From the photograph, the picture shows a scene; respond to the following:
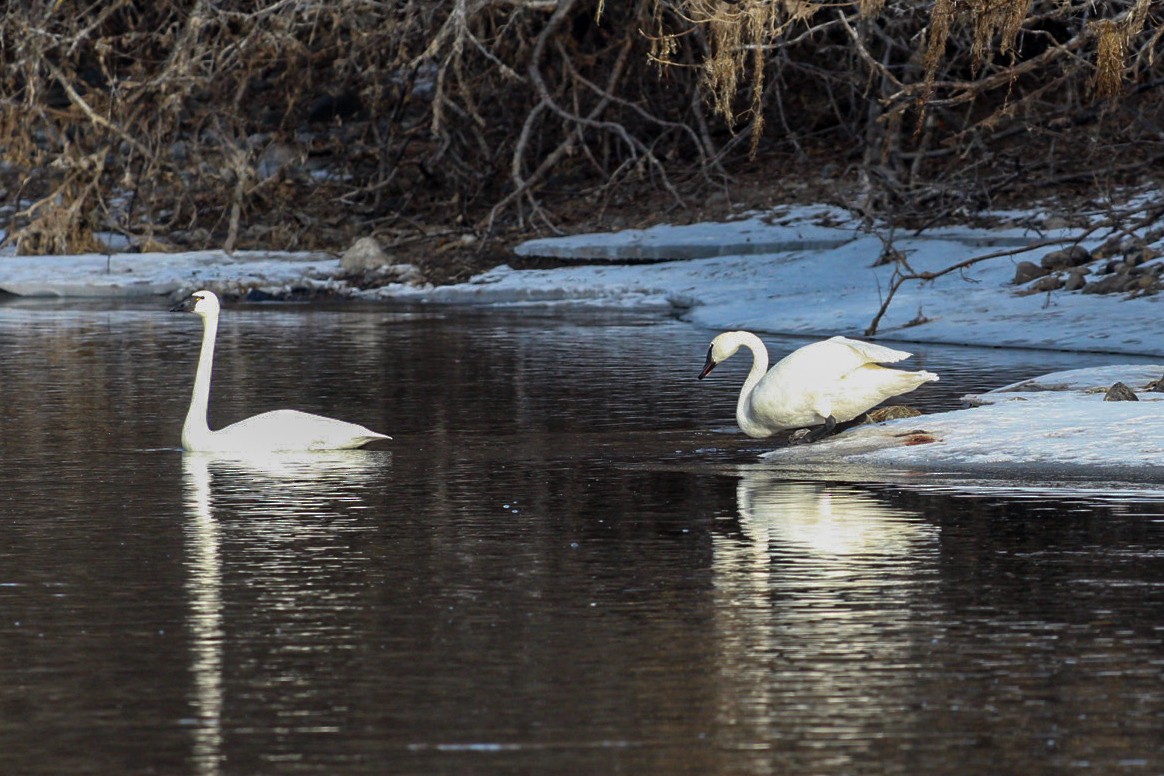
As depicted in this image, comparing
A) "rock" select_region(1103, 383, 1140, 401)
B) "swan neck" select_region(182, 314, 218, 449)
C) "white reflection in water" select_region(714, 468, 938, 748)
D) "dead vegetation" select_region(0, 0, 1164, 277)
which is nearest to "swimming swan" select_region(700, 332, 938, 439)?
"rock" select_region(1103, 383, 1140, 401)

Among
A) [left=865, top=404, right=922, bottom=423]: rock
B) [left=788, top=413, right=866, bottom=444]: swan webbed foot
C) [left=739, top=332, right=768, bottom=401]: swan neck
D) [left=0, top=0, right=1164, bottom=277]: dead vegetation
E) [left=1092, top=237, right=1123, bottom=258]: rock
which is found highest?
[left=0, top=0, right=1164, bottom=277]: dead vegetation

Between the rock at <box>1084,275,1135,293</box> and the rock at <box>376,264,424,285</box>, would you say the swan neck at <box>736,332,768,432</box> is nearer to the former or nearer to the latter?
the rock at <box>1084,275,1135,293</box>

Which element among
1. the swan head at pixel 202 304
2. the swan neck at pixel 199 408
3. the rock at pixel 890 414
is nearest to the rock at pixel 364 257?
the swan head at pixel 202 304

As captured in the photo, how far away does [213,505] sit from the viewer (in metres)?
8.64

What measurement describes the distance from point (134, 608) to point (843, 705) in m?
2.36

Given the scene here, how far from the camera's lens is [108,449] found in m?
10.6

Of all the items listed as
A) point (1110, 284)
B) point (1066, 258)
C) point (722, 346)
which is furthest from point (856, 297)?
point (722, 346)

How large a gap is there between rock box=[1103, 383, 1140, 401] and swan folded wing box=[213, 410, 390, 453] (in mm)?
3635

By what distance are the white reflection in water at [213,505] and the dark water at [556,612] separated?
2 centimetres

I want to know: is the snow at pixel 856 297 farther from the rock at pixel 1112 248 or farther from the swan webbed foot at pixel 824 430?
→ the rock at pixel 1112 248

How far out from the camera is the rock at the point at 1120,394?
10391 mm

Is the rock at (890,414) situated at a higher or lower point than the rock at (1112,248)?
lower

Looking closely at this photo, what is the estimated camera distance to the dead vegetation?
25844 mm

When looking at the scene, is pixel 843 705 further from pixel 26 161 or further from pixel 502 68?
pixel 26 161
